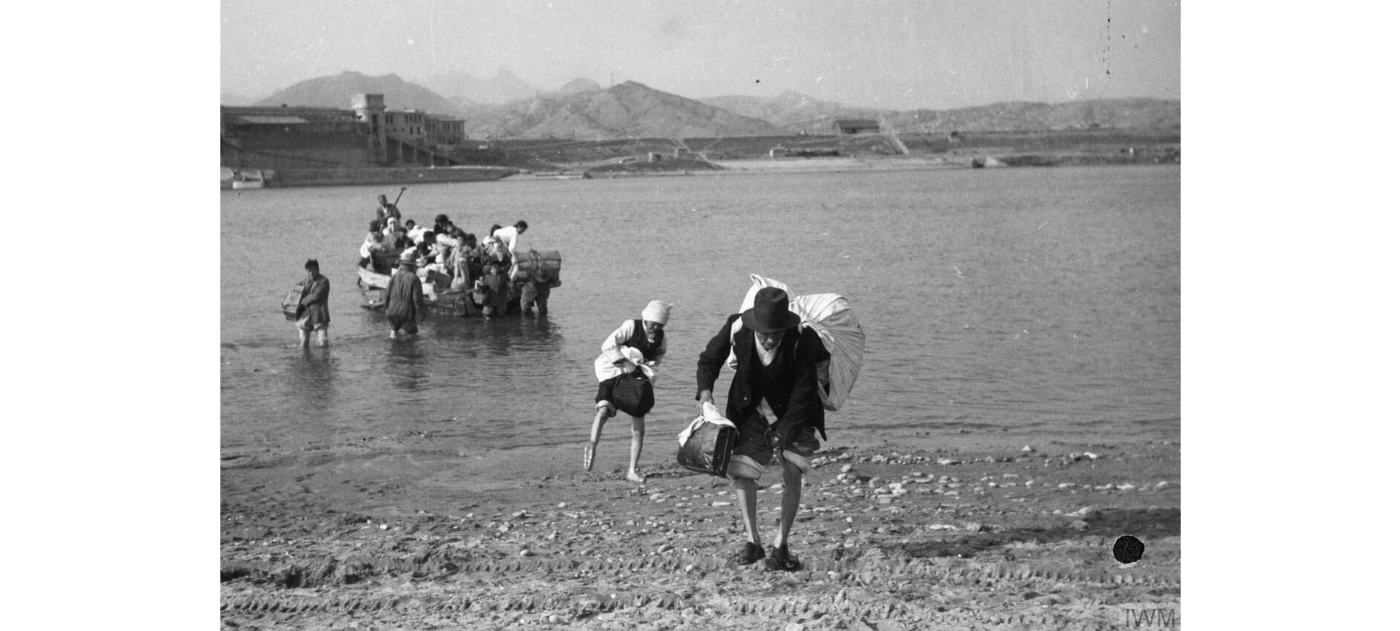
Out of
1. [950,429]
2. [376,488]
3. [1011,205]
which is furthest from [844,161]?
[376,488]

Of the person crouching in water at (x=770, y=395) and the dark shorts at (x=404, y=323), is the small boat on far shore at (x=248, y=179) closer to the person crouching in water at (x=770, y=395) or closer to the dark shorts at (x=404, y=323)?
the dark shorts at (x=404, y=323)

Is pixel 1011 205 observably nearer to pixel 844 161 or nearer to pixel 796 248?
pixel 844 161

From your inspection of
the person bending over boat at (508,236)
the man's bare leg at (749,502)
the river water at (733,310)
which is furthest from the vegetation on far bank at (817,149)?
the man's bare leg at (749,502)

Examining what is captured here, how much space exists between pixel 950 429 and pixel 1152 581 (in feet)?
14.2

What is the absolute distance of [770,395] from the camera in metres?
6.62

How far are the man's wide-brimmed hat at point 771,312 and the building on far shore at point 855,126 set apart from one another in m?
27.3

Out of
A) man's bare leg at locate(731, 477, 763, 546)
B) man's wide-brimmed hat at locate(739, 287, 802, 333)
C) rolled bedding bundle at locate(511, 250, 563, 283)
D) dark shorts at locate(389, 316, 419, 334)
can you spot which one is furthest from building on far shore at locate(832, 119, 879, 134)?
man's wide-brimmed hat at locate(739, 287, 802, 333)

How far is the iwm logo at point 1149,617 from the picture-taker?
20.4 ft

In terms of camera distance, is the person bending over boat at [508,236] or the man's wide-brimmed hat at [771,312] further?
the person bending over boat at [508,236]

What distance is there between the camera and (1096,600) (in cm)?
636

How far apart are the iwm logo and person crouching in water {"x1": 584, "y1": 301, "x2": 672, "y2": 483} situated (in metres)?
3.17

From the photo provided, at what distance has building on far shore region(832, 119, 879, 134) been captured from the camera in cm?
3438

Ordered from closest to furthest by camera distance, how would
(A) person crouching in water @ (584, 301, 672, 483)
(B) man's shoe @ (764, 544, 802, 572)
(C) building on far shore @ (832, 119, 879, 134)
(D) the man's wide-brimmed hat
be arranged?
1. (D) the man's wide-brimmed hat
2. (B) man's shoe @ (764, 544, 802, 572)
3. (A) person crouching in water @ (584, 301, 672, 483)
4. (C) building on far shore @ (832, 119, 879, 134)

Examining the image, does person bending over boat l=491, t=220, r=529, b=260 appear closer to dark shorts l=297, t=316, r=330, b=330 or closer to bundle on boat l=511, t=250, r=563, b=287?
bundle on boat l=511, t=250, r=563, b=287
